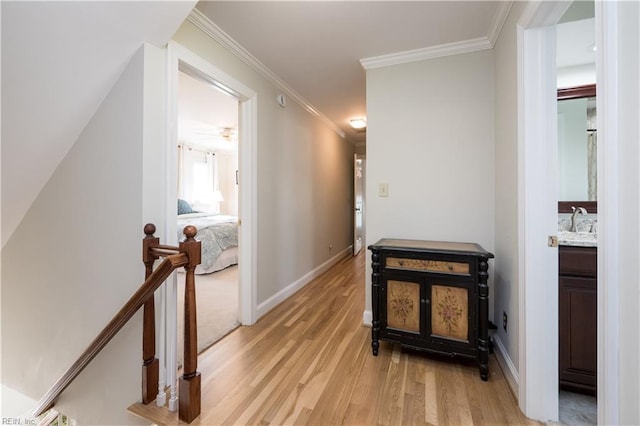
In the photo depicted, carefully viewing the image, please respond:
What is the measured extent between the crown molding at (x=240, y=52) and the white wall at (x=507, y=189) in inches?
77.3

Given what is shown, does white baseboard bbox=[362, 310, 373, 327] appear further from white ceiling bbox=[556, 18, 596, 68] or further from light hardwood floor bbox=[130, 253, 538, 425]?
white ceiling bbox=[556, 18, 596, 68]

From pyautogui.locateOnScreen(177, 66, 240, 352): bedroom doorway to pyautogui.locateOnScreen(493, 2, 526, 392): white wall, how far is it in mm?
2110

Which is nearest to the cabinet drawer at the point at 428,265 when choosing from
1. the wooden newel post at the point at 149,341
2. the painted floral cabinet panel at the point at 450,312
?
the painted floral cabinet panel at the point at 450,312

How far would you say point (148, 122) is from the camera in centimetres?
154

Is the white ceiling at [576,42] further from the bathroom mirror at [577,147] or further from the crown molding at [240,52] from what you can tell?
the crown molding at [240,52]

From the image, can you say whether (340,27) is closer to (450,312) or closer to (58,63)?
(58,63)

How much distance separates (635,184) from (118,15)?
2.19 meters

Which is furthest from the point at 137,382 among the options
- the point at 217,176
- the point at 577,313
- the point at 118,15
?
the point at 217,176

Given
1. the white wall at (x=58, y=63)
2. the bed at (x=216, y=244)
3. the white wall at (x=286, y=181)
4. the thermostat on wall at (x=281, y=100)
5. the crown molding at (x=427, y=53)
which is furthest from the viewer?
the bed at (x=216, y=244)

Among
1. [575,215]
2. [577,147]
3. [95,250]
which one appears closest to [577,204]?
[575,215]

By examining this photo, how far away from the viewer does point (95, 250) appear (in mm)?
1671

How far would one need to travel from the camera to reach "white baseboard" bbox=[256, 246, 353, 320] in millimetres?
2713

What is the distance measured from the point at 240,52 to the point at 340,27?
0.89 m

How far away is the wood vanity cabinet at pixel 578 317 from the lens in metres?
1.44
